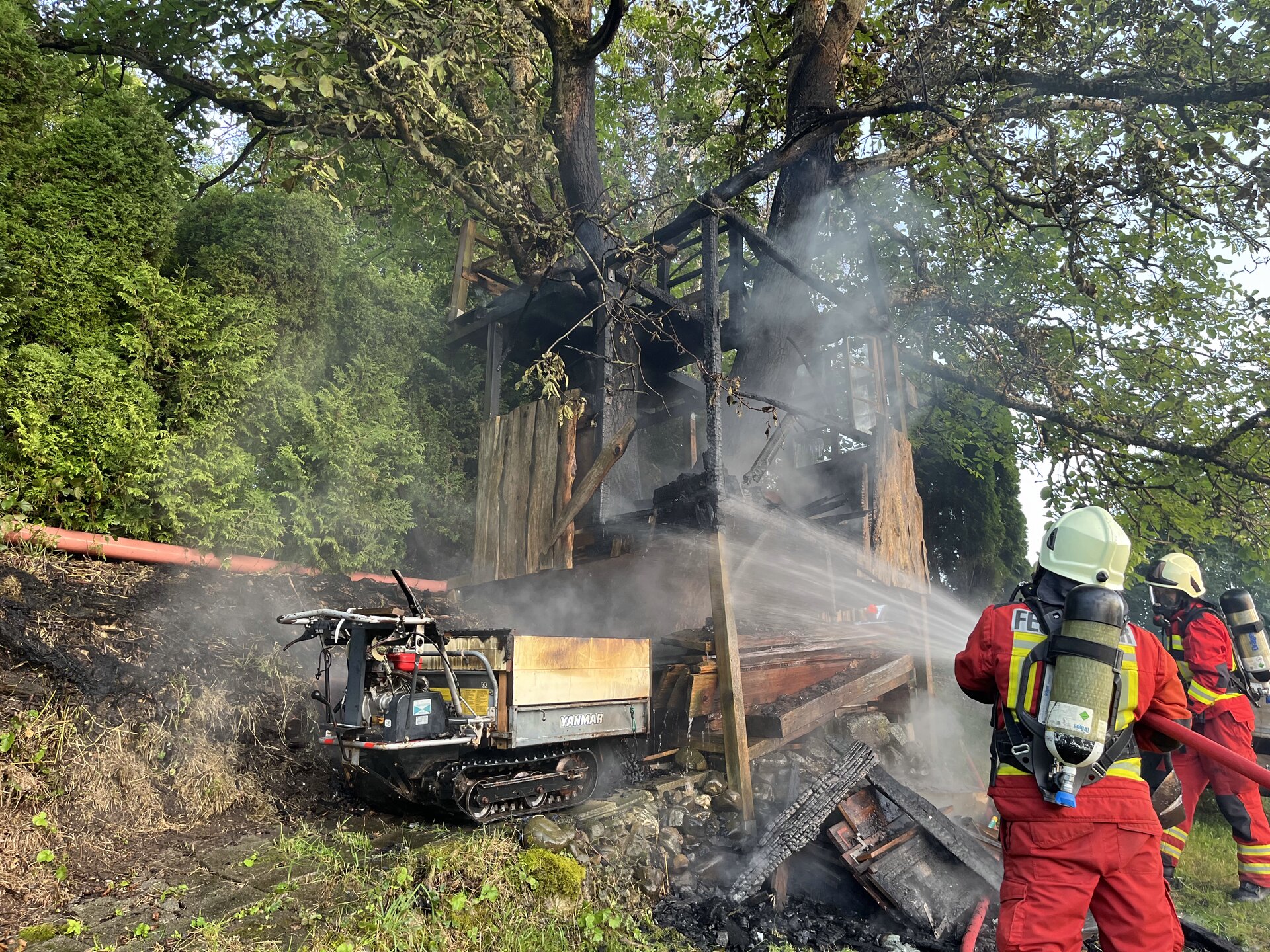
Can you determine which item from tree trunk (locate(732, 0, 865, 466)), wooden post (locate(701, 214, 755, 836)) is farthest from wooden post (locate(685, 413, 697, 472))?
wooden post (locate(701, 214, 755, 836))

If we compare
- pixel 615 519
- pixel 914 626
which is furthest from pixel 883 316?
pixel 615 519

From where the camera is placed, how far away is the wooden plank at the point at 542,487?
8.67 m

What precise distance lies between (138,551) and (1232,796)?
925cm

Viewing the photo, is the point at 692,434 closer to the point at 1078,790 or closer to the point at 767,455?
the point at 767,455

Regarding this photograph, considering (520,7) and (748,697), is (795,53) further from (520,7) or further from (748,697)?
(748,697)

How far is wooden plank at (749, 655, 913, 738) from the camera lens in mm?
6668

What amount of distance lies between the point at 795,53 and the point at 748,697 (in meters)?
9.51

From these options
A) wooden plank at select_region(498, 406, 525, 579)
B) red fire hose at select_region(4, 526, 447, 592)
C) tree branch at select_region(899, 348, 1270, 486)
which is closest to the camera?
red fire hose at select_region(4, 526, 447, 592)

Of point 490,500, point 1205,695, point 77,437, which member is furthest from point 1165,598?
point 77,437

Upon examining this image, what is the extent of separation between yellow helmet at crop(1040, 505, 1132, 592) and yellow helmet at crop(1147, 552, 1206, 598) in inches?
142

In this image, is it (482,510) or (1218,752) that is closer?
(1218,752)

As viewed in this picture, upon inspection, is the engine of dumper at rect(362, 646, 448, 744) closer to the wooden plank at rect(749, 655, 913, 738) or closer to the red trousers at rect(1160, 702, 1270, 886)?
the wooden plank at rect(749, 655, 913, 738)

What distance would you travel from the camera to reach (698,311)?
10.3 metres

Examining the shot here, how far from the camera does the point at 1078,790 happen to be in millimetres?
A: 3127
